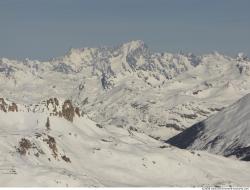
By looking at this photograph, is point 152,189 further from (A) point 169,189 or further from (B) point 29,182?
(B) point 29,182

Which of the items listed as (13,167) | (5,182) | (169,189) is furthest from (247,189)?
(13,167)

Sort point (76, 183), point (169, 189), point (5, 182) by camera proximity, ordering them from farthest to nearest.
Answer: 1. point (76, 183)
2. point (5, 182)
3. point (169, 189)

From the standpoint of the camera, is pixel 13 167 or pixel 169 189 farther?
pixel 13 167

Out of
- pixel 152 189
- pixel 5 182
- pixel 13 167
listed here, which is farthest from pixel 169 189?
pixel 13 167

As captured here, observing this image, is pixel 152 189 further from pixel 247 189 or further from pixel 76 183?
pixel 76 183

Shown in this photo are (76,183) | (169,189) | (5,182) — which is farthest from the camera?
(76,183)

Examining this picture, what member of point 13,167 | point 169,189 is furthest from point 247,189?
point 13,167

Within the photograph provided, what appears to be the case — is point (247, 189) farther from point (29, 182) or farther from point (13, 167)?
point (13, 167)

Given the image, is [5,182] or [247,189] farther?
[5,182]
